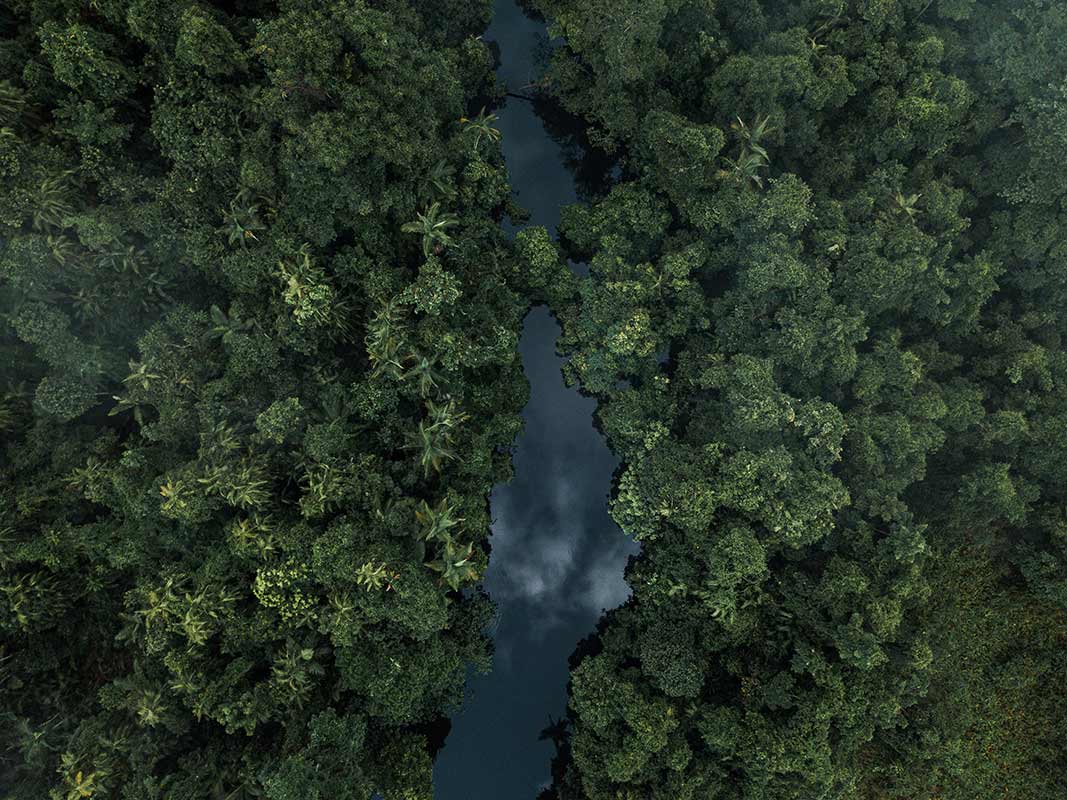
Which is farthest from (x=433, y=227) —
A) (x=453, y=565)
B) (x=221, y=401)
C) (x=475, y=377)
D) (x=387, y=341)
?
(x=453, y=565)

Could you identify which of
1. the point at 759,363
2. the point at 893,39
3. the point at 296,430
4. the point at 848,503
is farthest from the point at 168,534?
the point at 893,39

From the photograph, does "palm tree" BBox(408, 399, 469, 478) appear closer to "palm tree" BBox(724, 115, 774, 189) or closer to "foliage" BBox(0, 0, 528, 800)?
"foliage" BBox(0, 0, 528, 800)

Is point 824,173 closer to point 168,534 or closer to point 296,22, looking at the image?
point 296,22

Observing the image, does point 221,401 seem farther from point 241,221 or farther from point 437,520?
point 437,520

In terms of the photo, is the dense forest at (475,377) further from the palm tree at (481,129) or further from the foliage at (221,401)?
the palm tree at (481,129)

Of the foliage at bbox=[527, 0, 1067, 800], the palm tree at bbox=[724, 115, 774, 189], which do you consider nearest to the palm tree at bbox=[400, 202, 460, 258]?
the foliage at bbox=[527, 0, 1067, 800]
